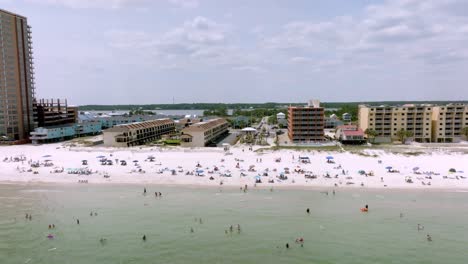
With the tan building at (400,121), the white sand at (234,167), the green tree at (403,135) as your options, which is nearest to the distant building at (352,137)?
the tan building at (400,121)

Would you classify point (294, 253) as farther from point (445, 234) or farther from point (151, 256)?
point (445, 234)

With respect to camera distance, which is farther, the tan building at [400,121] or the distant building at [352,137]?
the tan building at [400,121]

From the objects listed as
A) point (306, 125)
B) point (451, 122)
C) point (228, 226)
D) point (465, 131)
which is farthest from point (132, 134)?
point (465, 131)

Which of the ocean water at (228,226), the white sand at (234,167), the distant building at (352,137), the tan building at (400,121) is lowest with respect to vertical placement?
the ocean water at (228,226)

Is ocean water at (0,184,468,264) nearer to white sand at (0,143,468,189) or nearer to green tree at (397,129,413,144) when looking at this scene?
white sand at (0,143,468,189)

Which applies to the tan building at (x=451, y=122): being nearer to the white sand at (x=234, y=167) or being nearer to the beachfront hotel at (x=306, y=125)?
the white sand at (x=234, y=167)

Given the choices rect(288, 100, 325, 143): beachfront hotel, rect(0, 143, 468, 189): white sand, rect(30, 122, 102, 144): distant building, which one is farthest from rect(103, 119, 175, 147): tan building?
rect(288, 100, 325, 143): beachfront hotel

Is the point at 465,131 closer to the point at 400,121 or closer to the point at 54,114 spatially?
the point at 400,121

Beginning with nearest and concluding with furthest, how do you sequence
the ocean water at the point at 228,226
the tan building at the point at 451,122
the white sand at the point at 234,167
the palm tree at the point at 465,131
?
the ocean water at the point at 228,226
the white sand at the point at 234,167
the palm tree at the point at 465,131
the tan building at the point at 451,122

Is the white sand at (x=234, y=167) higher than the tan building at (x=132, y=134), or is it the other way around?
the tan building at (x=132, y=134)
